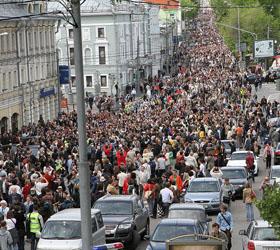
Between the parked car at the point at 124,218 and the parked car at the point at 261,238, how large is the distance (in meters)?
4.22

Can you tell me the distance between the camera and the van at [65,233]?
2345cm

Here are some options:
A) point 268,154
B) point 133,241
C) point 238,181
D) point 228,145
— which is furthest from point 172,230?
point 228,145

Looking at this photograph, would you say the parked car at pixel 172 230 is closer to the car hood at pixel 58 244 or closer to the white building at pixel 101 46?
the car hood at pixel 58 244

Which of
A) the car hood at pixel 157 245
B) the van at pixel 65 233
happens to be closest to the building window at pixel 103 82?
the van at pixel 65 233

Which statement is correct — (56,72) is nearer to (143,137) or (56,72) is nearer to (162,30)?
(143,137)

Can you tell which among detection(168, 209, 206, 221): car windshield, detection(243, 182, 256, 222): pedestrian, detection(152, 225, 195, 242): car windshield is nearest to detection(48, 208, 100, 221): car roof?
detection(152, 225, 195, 242): car windshield

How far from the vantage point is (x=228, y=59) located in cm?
12344

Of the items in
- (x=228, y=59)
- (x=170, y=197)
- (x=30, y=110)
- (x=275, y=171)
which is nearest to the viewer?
(x=170, y=197)

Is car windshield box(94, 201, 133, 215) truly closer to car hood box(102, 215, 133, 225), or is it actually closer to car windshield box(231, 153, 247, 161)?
car hood box(102, 215, 133, 225)

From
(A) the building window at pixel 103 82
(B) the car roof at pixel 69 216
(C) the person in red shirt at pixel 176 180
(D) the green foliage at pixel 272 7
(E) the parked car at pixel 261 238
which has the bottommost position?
(A) the building window at pixel 103 82

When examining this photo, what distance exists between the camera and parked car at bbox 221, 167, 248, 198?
3573cm

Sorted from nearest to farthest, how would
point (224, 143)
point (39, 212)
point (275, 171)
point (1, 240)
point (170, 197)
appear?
point (1, 240), point (39, 212), point (170, 197), point (275, 171), point (224, 143)

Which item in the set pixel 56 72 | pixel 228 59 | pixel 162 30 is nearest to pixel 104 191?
pixel 56 72

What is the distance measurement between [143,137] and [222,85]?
36254 millimetres
